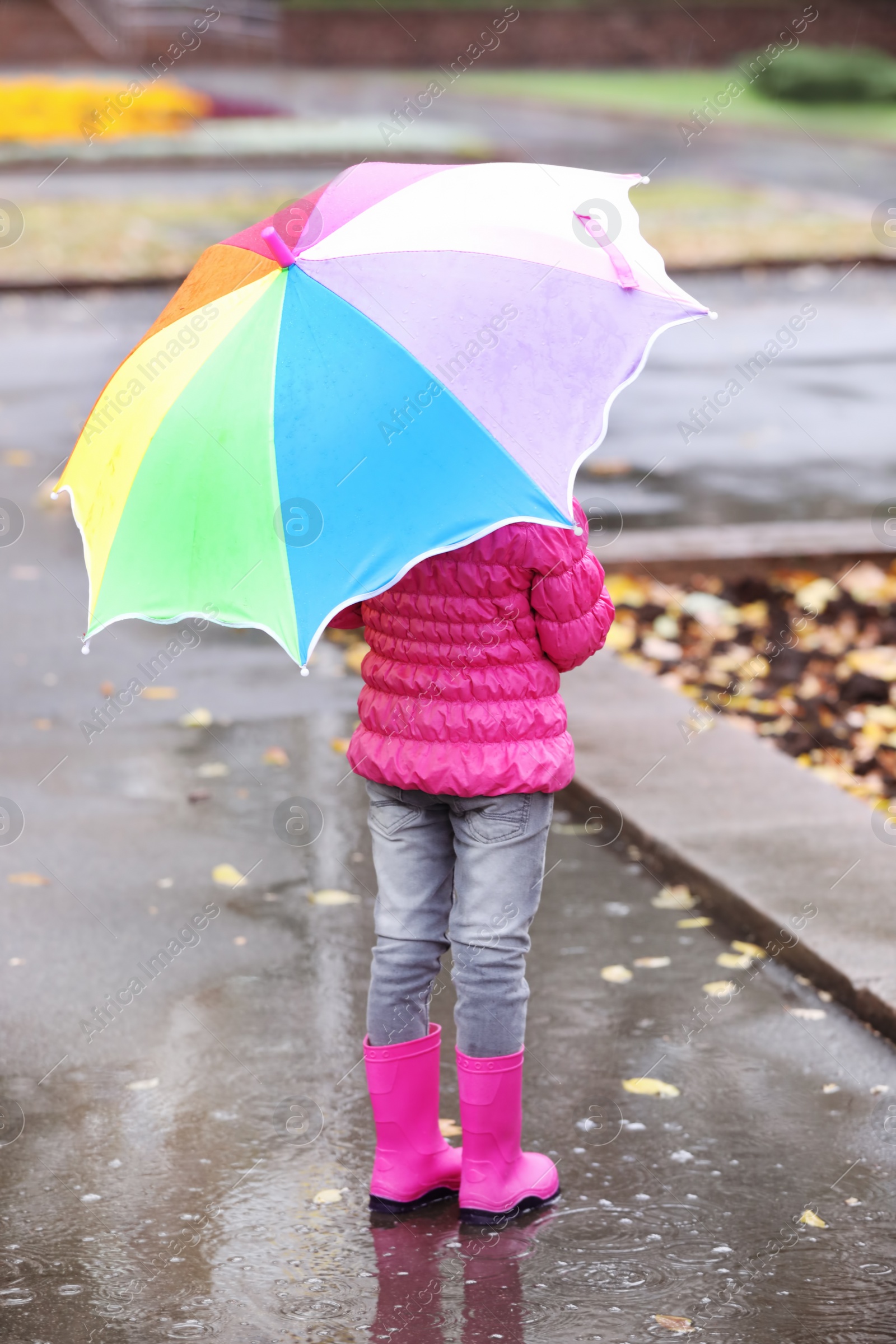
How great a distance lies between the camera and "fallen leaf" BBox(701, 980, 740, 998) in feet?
14.6

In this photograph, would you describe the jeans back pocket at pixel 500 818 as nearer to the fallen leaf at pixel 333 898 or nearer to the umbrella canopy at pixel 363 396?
the umbrella canopy at pixel 363 396

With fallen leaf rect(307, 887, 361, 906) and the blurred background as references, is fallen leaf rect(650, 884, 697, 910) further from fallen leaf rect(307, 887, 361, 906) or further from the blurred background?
fallen leaf rect(307, 887, 361, 906)

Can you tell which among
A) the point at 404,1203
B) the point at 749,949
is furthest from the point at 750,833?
the point at 404,1203

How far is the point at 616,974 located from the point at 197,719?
2.44 meters

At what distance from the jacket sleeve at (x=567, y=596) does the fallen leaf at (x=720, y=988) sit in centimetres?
146

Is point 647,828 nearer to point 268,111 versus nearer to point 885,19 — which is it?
point 268,111

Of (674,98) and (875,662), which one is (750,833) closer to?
(875,662)

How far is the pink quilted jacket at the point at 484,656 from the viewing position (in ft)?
10.5

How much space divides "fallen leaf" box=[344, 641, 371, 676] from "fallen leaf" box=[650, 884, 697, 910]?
2.17 meters

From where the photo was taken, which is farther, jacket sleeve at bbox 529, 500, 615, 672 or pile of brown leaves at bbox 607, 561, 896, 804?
pile of brown leaves at bbox 607, 561, 896, 804

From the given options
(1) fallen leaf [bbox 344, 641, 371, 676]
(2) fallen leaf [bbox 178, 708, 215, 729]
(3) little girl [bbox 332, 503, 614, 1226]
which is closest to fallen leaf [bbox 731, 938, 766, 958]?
(3) little girl [bbox 332, 503, 614, 1226]

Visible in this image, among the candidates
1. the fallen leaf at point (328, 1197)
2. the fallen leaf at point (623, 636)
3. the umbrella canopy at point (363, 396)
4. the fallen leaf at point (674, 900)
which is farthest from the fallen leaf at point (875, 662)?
the umbrella canopy at point (363, 396)

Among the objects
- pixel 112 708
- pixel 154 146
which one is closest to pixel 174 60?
pixel 154 146

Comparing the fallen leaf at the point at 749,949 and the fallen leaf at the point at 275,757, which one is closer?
the fallen leaf at the point at 749,949
